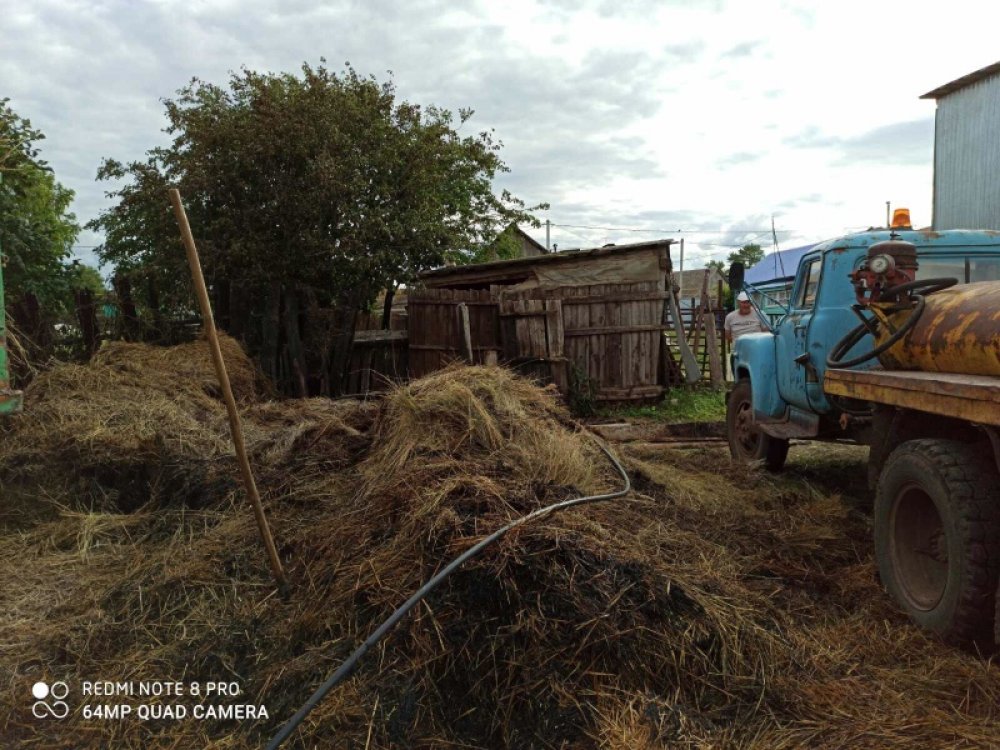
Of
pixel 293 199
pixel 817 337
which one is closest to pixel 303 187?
pixel 293 199

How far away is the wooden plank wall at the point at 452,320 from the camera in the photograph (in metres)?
11.3

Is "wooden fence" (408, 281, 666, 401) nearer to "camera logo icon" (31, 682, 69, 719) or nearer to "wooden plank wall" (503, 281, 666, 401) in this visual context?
"wooden plank wall" (503, 281, 666, 401)

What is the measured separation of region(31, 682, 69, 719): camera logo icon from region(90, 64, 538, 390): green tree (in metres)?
7.34

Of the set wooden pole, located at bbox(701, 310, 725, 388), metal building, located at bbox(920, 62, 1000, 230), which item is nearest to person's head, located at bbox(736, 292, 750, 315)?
wooden pole, located at bbox(701, 310, 725, 388)

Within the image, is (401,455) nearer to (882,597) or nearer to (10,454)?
(882,597)

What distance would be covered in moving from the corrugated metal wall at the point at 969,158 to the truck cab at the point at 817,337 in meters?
9.91

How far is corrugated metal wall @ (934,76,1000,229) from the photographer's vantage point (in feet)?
44.8

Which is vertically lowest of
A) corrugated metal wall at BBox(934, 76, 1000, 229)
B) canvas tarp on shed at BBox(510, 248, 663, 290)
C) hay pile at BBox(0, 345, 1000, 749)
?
hay pile at BBox(0, 345, 1000, 749)

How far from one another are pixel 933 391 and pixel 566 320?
8.34 m

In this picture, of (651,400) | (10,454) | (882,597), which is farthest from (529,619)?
(651,400)

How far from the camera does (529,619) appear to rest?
9.59 ft

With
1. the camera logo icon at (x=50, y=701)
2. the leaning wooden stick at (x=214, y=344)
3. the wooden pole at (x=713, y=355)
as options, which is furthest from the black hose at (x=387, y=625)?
the wooden pole at (x=713, y=355)

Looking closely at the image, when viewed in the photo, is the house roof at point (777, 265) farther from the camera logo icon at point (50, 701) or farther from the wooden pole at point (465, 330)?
Result: the camera logo icon at point (50, 701)

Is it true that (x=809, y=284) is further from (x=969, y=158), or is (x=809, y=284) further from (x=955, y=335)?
(x=969, y=158)
